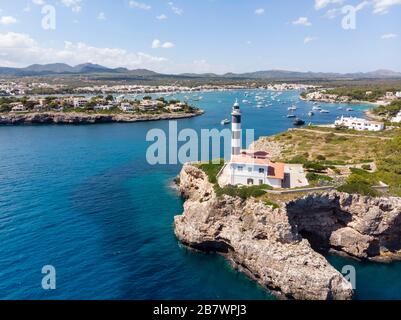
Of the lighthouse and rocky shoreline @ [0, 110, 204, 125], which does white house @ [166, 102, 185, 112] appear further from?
the lighthouse

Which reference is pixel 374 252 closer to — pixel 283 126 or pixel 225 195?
pixel 225 195

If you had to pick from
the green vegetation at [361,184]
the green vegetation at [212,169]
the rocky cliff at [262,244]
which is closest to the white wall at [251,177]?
the green vegetation at [212,169]

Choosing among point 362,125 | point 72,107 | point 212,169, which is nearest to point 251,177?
point 212,169

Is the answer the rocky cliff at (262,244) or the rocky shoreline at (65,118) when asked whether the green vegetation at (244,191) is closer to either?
the rocky cliff at (262,244)

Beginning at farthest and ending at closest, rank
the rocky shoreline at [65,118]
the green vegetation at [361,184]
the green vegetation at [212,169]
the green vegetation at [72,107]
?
the green vegetation at [72,107] → the rocky shoreline at [65,118] → the green vegetation at [212,169] → the green vegetation at [361,184]

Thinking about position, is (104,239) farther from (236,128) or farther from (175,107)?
(175,107)
